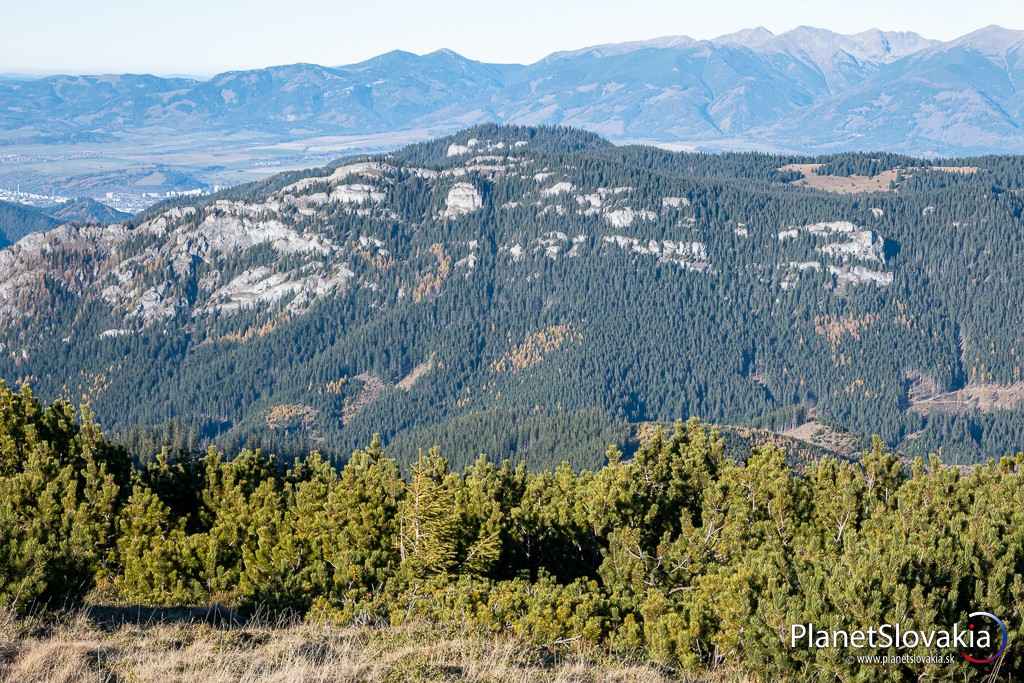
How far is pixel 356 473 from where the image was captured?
55.8 metres

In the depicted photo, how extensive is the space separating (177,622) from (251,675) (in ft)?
29.4

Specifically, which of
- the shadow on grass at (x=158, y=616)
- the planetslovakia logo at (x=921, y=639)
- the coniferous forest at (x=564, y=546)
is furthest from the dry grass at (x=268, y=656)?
the planetslovakia logo at (x=921, y=639)

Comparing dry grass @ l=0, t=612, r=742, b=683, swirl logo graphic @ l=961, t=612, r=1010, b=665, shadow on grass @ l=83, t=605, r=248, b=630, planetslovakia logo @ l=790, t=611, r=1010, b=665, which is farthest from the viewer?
shadow on grass @ l=83, t=605, r=248, b=630

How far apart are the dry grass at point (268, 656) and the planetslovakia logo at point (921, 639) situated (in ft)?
10.1

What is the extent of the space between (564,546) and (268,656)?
2432 centimetres

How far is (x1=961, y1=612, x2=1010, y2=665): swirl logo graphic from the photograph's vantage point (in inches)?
1265

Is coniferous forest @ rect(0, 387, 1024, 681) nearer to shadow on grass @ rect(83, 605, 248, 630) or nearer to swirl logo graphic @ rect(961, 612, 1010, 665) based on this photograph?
swirl logo graphic @ rect(961, 612, 1010, 665)

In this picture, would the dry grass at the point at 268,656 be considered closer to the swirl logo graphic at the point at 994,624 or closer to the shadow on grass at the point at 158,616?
the shadow on grass at the point at 158,616

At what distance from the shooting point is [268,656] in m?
28.9

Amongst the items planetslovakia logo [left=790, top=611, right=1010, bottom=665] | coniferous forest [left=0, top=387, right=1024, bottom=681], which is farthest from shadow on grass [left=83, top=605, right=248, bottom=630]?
planetslovakia logo [left=790, top=611, right=1010, bottom=665]

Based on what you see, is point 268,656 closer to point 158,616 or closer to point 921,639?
point 158,616

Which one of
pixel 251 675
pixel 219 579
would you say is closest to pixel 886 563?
pixel 251 675

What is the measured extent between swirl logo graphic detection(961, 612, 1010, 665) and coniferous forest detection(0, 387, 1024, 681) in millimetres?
258

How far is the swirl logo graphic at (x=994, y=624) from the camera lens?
105 ft
